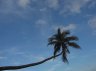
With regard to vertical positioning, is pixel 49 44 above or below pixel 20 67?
above

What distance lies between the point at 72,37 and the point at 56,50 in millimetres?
5056

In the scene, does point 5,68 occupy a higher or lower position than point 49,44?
lower

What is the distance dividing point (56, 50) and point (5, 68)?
4112 centimetres


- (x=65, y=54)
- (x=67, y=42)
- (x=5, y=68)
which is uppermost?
(x=67, y=42)

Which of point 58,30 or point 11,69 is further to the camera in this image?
point 58,30

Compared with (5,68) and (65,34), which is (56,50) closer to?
(65,34)

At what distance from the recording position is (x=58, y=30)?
186 ft

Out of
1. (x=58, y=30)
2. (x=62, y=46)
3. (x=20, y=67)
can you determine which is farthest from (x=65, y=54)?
(x=20, y=67)

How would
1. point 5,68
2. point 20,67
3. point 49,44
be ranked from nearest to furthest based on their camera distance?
point 5,68 < point 20,67 < point 49,44

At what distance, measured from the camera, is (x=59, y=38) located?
184ft

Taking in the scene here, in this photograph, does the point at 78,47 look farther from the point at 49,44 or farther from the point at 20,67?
the point at 20,67

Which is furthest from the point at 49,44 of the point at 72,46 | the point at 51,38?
the point at 72,46

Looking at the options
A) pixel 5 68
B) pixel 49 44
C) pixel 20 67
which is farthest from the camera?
pixel 49 44

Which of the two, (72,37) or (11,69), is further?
(72,37)
